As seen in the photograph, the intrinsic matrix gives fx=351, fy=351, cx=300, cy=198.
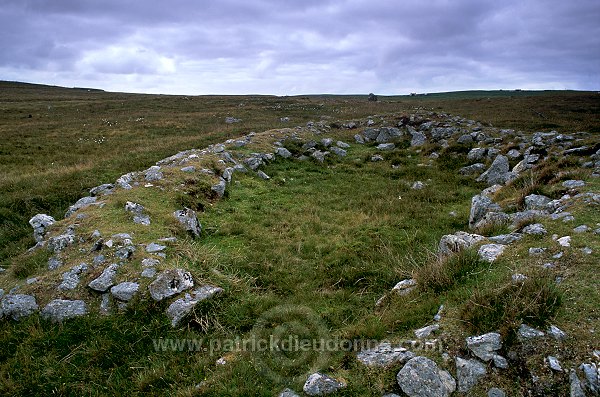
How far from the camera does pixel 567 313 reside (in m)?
4.70

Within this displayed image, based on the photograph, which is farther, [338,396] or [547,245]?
[547,245]

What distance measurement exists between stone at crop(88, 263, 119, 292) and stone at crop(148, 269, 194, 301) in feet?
2.88

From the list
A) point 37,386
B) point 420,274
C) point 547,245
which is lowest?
point 37,386

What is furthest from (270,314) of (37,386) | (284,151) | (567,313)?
(284,151)

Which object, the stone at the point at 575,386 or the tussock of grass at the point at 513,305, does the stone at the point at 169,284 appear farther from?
the stone at the point at 575,386

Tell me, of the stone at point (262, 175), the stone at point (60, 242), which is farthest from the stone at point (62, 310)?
the stone at point (262, 175)

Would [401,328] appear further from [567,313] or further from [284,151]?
[284,151]

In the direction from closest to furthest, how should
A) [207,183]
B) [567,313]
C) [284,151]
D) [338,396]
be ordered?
[338,396] < [567,313] < [207,183] < [284,151]

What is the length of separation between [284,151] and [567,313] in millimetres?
16459

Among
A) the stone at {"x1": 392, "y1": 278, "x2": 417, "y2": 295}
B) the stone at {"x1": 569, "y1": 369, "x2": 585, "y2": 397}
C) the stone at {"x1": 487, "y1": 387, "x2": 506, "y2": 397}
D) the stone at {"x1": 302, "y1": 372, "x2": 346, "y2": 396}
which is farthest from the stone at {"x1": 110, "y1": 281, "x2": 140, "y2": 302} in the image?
the stone at {"x1": 569, "y1": 369, "x2": 585, "y2": 397}

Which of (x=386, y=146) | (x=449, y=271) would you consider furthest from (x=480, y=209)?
(x=386, y=146)

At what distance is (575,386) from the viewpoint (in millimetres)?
3852

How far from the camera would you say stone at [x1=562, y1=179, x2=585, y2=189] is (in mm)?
9906

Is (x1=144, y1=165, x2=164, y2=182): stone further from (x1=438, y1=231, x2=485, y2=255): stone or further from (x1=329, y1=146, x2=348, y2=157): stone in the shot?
(x1=329, y1=146, x2=348, y2=157): stone
